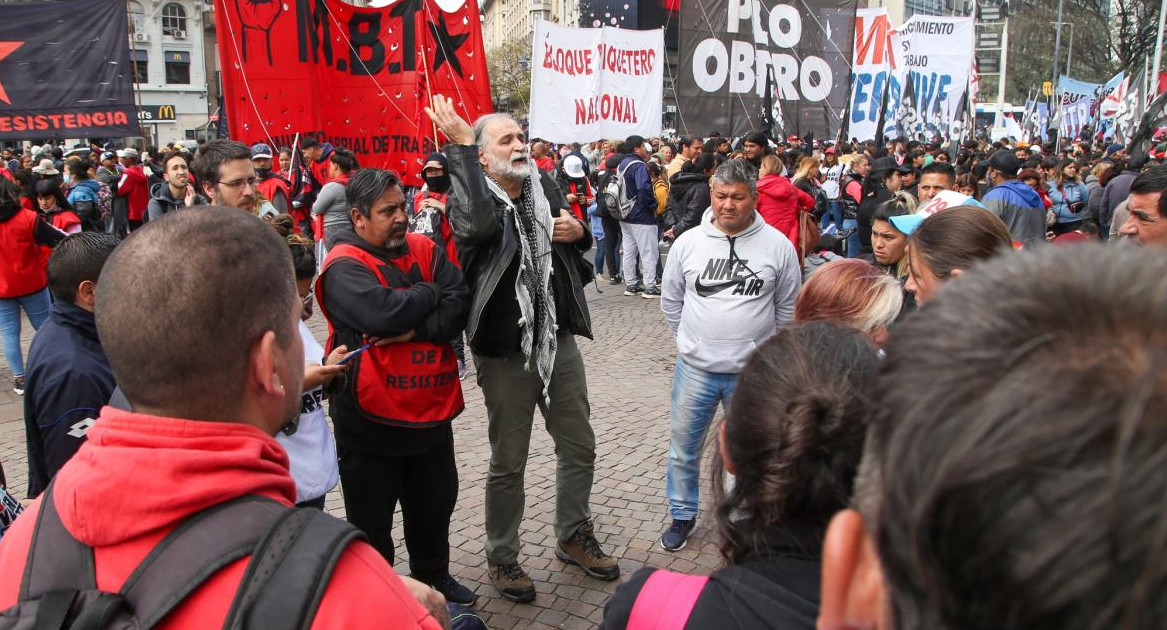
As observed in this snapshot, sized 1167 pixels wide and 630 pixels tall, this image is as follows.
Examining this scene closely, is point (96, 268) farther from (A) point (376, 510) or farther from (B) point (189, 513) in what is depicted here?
(B) point (189, 513)

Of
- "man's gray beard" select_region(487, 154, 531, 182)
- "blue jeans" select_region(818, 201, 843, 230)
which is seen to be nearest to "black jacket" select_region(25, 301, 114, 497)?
"man's gray beard" select_region(487, 154, 531, 182)

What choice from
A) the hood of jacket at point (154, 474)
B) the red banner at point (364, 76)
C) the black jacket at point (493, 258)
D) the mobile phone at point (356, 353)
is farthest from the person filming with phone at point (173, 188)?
the hood of jacket at point (154, 474)

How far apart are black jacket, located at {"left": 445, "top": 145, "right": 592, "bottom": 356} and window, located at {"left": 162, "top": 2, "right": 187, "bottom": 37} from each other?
59533mm

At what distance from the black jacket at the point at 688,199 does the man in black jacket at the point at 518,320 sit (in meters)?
5.17

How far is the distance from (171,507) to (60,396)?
174 cm

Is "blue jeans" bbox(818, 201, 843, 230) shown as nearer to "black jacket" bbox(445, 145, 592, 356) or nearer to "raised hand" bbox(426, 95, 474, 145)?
"black jacket" bbox(445, 145, 592, 356)

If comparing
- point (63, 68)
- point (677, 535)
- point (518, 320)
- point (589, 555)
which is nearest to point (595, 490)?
point (677, 535)

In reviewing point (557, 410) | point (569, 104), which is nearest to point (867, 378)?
point (557, 410)

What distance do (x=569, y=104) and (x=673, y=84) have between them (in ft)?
7.26

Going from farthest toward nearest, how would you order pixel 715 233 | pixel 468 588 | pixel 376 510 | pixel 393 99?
pixel 393 99, pixel 715 233, pixel 468 588, pixel 376 510

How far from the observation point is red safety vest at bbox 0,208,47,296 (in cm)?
653

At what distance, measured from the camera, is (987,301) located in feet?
1.83

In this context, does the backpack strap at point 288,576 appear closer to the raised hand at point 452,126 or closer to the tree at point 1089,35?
the raised hand at point 452,126

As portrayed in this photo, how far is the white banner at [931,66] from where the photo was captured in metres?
13.5
